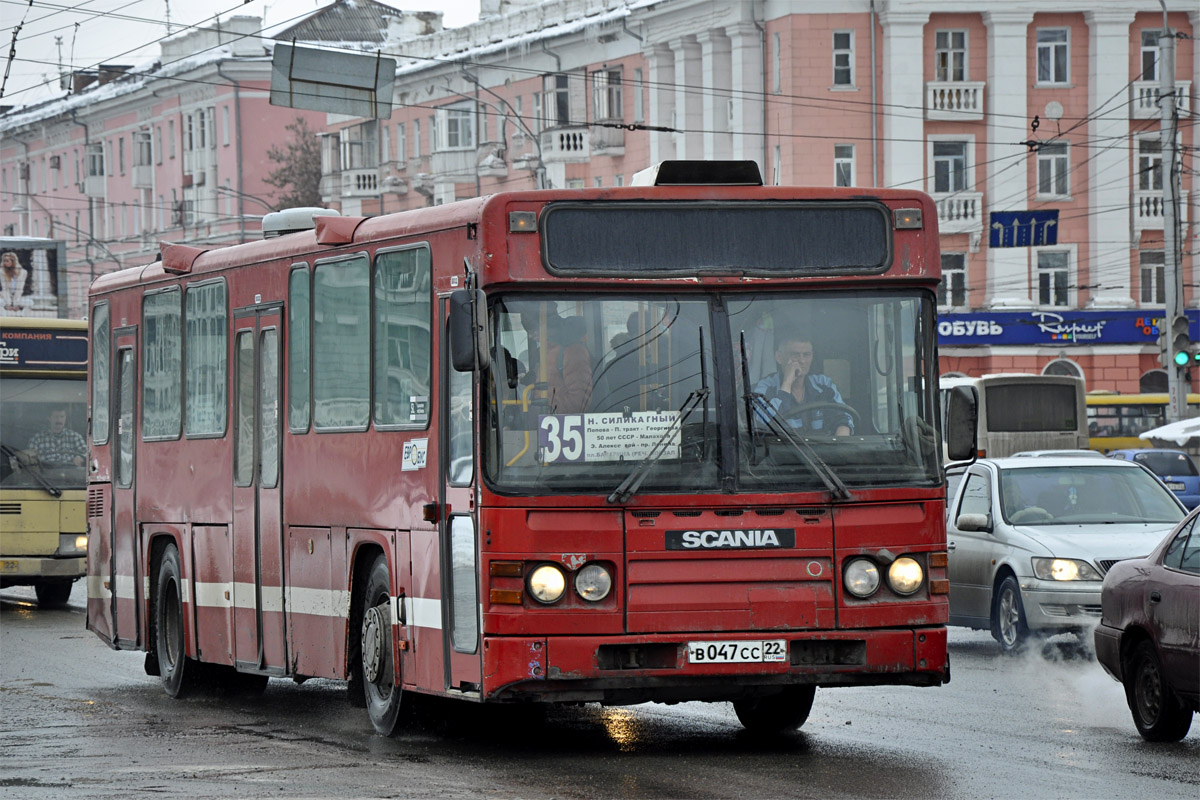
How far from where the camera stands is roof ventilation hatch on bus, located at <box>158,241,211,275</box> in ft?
50.4

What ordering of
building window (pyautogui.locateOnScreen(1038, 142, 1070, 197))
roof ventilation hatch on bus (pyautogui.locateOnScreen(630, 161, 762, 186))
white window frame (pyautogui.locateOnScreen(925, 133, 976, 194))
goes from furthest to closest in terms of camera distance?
building window (pyautogui.locateOnScreen(1038, 142, 1070, 197)), white window frame (pyautogui.locateOnScreen(925, 133, 976, 194)), roof ventilation hatch on bus (pyautogui.locateOnScreen(630, 161, 762, 186))

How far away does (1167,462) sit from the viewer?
1624 inches

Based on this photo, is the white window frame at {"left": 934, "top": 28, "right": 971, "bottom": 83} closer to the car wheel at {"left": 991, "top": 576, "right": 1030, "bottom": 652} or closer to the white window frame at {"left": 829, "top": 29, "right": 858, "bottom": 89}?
the white window frame at {"left": 829, "top": 29, "right": 858, "bottom": 89}

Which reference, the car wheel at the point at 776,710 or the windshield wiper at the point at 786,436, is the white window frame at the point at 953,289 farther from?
the windshield wiper at the point at 786,436

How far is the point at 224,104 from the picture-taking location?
85625 mm

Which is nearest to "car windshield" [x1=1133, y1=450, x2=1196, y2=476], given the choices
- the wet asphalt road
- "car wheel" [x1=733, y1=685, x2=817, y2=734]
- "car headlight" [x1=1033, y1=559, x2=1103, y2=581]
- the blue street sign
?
the blue street sign

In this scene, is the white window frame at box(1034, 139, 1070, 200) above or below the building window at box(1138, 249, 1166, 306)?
above

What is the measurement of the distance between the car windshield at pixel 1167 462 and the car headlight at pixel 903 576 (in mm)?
31337

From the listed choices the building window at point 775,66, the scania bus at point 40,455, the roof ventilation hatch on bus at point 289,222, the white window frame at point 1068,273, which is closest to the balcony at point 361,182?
the building window at point 775,66

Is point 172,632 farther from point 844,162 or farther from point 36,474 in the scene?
point 844,162

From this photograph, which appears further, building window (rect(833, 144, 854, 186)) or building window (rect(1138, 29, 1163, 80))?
building window (rect(1138, 29, 1163, 80))

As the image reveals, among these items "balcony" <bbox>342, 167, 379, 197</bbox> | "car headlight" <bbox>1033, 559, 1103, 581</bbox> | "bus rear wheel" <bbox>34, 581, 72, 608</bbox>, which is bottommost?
"bus rear wheel" <bbox>34, 581, 72, 608</bbox>

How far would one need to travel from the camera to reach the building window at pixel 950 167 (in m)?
61.2

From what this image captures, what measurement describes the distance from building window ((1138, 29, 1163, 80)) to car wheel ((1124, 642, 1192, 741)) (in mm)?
51171
